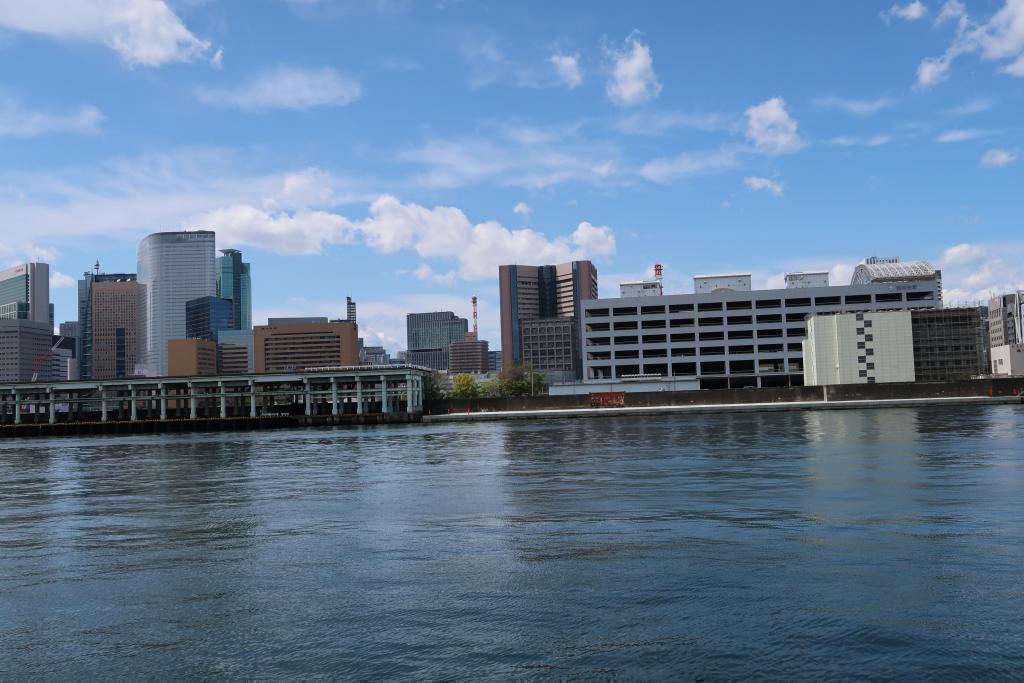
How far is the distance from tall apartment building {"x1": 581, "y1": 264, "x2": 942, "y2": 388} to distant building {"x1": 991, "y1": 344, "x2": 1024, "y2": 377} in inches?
689

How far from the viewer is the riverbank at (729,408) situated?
133375 millimetres

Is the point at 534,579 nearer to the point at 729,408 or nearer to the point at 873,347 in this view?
the point at 729,408

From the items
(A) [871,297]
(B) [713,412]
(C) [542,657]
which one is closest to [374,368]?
(B) [713,412]

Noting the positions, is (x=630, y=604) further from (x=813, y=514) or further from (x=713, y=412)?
(x=713, y=412)

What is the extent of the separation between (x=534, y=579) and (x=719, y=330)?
569 feet

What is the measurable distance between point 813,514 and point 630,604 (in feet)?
40.7

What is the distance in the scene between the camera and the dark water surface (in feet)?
43.4

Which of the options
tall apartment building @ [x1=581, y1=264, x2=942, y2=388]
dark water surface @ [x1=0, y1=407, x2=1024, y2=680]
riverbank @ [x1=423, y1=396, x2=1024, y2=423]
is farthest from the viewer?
tall apartment building @ [x1=581, y1=264, x2=942, y2=388]

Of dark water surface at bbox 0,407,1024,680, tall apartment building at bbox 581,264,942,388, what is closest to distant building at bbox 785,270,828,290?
tall apartment building at bbox 581,264,942,388

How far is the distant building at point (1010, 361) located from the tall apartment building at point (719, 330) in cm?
1750

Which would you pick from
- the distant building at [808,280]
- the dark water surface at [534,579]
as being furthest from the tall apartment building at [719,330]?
the dark water surface at [534,579]

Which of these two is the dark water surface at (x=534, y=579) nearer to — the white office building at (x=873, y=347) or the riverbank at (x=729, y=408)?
the riverbank at (x=729, y=408)

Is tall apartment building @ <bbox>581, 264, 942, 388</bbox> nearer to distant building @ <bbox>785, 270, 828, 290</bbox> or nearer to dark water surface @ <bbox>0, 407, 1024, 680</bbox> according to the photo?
distant building @ <bbox>785, 270, 828, 290</bbox>

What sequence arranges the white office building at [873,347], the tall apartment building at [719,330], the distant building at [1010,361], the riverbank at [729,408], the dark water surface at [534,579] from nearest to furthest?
the dark water surface at [534,579] < the riverbank at [729,408] < the white office building at [873,347] < the distant building at [1010,361] < the tall apartment building at [719,330]
